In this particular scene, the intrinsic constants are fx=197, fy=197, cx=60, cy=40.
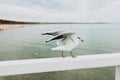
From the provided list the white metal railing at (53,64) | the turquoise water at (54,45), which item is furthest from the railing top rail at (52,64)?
the turquoise water at (54,45)

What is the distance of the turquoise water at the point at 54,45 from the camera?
45.1 inches

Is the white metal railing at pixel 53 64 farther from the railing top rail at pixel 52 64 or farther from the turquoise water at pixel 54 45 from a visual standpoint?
the turquoise water at pixel 54 45

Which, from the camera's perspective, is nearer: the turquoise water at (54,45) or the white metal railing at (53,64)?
the white metal railing at (53,64)

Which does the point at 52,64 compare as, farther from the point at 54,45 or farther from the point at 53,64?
the point at 54,45

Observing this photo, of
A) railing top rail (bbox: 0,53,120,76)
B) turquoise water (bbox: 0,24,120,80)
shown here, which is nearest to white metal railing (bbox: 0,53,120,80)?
railing top rail (bbox: 0,53,120,76)

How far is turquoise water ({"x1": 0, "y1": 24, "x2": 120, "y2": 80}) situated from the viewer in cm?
115

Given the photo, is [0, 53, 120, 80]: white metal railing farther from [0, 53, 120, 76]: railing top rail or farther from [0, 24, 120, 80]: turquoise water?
[0, 24, 120, 80]: turquoise water

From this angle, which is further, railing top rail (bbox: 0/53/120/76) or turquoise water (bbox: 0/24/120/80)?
turquoise water (bbox: 0/24/120/80)

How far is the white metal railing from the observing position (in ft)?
2.71

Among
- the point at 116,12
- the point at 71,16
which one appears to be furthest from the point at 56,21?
the point at 116,12

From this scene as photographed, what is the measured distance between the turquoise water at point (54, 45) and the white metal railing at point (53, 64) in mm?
245

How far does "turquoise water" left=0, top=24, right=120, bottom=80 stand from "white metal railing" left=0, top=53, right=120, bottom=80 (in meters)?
0.24

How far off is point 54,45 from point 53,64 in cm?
35

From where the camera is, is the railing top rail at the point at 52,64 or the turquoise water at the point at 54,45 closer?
the railing top rail at the point at 52,64
